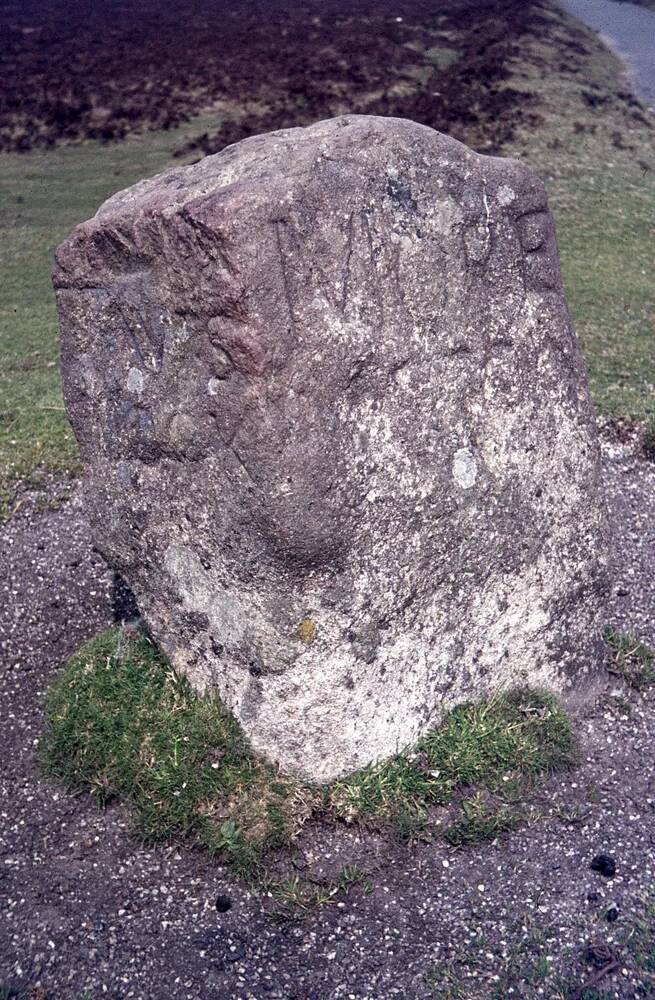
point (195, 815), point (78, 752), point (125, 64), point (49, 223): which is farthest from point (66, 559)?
point (125, 64)

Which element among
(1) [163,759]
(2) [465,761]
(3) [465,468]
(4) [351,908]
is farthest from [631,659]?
(1) [163,759]

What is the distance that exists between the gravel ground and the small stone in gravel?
0.11 feet

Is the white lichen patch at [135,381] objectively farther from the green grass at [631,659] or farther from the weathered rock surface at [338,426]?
the green grass at [631,659]

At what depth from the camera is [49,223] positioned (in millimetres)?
16328

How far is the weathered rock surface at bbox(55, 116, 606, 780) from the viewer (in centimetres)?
489

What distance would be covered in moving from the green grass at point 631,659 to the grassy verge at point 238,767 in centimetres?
72

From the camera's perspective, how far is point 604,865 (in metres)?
5.21

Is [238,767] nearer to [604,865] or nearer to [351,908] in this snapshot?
[351,908]

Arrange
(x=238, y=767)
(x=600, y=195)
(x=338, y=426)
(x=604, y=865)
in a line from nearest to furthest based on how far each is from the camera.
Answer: (x=338, y=426) → (x=604, y=865) → (x=238, y=767) → (x=600, y=195)

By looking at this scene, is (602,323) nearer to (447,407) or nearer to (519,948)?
(447,407)

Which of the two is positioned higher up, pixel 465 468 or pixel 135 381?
pixel 135 381

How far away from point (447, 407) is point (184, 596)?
1748 millimetres

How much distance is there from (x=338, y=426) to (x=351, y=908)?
2.37m

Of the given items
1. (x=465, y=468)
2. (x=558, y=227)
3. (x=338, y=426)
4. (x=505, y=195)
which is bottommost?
(x=558, y=227)
